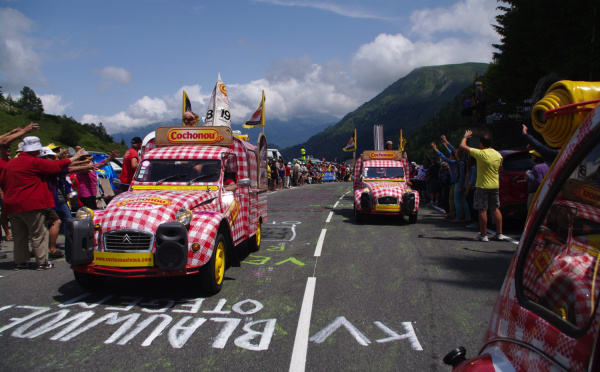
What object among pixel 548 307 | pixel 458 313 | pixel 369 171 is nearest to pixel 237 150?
pixel 458 313

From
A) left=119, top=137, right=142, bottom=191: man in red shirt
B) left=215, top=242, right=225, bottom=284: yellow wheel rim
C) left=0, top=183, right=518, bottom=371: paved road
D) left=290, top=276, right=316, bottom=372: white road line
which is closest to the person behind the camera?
left=290, top=276, right=316, bottom=372: white road line

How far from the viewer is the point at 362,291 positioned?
18.0ft

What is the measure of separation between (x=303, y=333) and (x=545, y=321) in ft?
9.64

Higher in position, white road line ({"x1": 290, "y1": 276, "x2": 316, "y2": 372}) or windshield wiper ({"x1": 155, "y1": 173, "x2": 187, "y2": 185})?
windshield wiper ({"x1": 155, "y1": 173, "x2": 187, "y2": 185})

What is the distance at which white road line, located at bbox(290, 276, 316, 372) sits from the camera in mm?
3480

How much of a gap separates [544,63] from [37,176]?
18.1 metres

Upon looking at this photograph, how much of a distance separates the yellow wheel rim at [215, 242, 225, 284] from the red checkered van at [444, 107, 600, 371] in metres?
3.99

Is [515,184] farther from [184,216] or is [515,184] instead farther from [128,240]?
[128,240]

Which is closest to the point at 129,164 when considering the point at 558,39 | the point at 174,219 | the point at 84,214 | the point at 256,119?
the point at 84,214

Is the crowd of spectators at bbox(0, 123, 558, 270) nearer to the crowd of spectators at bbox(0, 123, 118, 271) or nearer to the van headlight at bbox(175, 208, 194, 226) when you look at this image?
the crowd of spectators at bbox(0, 123, 118, 271)

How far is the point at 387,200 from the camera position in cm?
1190

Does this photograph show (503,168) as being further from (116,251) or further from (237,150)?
(116,251)

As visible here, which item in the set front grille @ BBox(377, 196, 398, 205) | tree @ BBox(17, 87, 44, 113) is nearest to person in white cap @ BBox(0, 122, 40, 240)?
front grille @ BBox(377, 196, 398, 205)

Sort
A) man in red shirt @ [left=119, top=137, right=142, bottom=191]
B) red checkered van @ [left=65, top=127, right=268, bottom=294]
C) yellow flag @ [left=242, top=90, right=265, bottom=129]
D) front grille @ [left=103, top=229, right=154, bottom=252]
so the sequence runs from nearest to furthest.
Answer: red checkered van @ [left=65, top=127, right=268, bottom=294] < front grille @ [left=103, top=229, right=154, bottom=252] < man in red shirt @ [left=119, top=137, right=142, bottom=191] < yellow flag @ [left=242, top=90, right=265, bottom=129]
